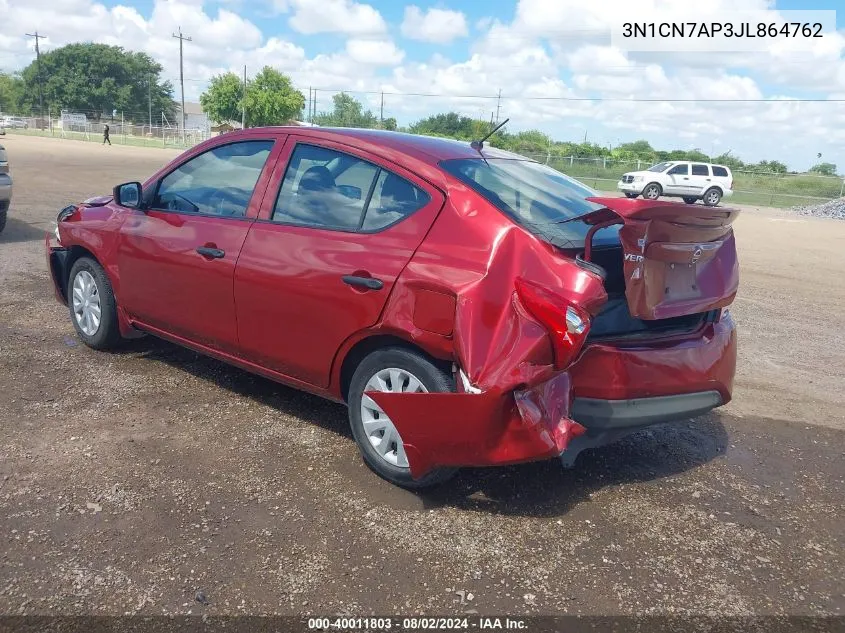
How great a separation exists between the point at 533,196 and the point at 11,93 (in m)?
116

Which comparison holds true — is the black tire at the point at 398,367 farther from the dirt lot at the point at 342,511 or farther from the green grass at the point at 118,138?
the green grass at the point at 118,138

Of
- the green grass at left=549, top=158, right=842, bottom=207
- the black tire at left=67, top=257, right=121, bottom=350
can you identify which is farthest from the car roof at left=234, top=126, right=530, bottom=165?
the green grass at left=549, top=158, right=842, bottom=207

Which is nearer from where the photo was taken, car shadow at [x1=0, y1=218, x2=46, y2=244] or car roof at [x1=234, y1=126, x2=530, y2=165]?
car roof at [x1=234, y1=126, x2=530, y2=165]

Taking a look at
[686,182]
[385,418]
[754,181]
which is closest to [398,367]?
[385,418]

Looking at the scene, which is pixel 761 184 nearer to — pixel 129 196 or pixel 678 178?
pixel 678 178

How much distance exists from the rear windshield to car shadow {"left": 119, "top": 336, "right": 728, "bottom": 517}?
1.28 metres

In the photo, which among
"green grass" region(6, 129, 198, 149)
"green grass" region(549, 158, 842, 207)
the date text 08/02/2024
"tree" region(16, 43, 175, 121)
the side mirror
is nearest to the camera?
the date text 08/02/2024

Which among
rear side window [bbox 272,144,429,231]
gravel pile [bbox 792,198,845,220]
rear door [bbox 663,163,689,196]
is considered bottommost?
gravel pile [bbox 792,198,845,220]

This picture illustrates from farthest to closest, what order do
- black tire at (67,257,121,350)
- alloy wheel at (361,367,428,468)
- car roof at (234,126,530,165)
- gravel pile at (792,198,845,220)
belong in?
gravel pile at (792,198,845,220), black tire at (67,257,121,350), car roof at (234,126,530,165), alloy wheel at (361,367,428,468)

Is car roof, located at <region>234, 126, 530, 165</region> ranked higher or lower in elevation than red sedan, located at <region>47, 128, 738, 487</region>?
higher

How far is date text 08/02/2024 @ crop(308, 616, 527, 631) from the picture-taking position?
2.53 meters

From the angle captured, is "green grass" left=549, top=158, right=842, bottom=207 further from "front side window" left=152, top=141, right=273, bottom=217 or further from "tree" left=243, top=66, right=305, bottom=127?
"tree" left=243, top=66, right=305, bottom=127

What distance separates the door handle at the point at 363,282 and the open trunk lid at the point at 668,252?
977 millimetres

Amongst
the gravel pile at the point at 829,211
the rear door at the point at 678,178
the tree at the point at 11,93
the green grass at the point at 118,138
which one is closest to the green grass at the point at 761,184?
the gravel pile at the point at 829,211
